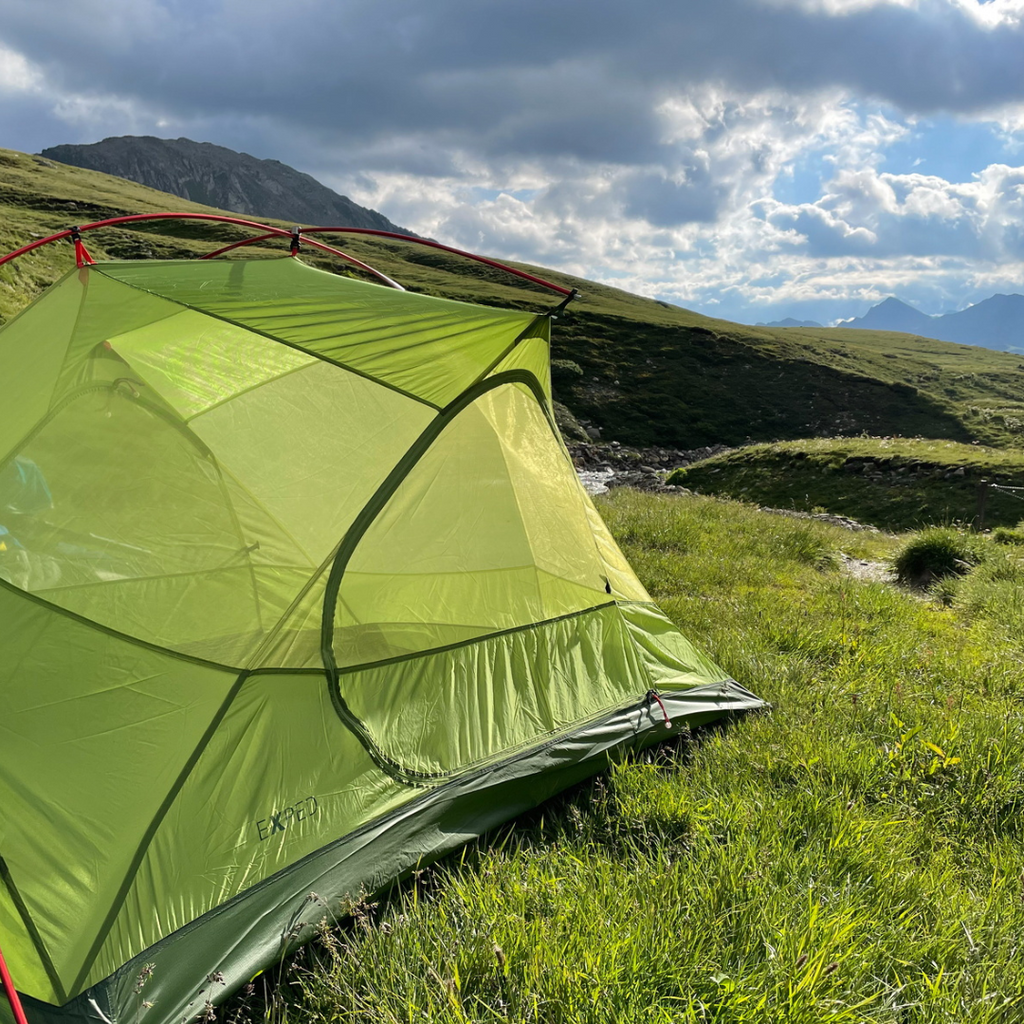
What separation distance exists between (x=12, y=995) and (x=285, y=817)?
1001mm

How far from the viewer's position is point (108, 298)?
4.32 m

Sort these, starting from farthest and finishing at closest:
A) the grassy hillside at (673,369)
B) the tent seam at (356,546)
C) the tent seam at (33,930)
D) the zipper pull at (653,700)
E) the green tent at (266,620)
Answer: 1. the grassy hillside at (673,369)
2. the zipper pull at (653,700)
3. the tent seam at (356,546)
4. the green tent at (266,620)
5. the tent seam at (33,930)

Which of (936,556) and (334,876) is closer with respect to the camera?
(334,876)

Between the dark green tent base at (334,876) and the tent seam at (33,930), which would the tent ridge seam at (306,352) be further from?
the tent seam at (33,930)

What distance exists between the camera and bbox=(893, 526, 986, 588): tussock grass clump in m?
9.50

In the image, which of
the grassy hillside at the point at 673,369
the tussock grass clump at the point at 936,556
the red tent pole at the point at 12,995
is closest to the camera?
the red tent pole at the point at 12,995

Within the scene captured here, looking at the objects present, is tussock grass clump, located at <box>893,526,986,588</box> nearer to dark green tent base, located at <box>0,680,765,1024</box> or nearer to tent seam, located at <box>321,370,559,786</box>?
dark green tent base, located at <box>0,680,765,1024</box>

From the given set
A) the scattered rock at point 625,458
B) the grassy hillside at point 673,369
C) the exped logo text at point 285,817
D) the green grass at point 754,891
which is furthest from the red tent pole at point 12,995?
the grassy hillside at point 673,369

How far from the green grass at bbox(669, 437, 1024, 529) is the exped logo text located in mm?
20780

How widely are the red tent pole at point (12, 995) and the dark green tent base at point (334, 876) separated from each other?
0.14ft

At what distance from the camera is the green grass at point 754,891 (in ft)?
7.23

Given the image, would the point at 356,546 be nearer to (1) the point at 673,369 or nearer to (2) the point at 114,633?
(2) the point at 114,633

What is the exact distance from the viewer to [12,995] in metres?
2.17

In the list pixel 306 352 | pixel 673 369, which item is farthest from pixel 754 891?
pixel 673 369
